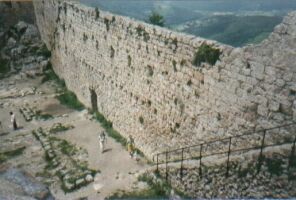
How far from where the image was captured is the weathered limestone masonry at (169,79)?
32.6 ft

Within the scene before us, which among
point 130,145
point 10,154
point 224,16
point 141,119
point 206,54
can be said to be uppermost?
point 206,54

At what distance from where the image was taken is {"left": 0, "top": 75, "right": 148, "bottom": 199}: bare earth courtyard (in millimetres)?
14461

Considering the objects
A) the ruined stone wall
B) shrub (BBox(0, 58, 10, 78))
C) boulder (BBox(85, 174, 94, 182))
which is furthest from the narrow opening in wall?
the ruined stone wall

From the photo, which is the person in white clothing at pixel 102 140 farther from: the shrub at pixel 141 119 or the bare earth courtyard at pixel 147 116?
the shrub at pixel 141 119

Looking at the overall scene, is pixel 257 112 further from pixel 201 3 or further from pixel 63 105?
pixel 201 3

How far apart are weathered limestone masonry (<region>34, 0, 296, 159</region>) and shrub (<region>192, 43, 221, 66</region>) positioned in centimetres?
16

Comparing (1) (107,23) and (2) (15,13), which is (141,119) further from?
(2) (15,13)

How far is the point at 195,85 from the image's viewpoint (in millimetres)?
12844

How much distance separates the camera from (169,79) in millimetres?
14117

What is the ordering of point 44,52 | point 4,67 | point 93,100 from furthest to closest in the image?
1. point 44,52
2. point 4,67
3. point 93,100

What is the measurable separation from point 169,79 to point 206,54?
256 centimetres

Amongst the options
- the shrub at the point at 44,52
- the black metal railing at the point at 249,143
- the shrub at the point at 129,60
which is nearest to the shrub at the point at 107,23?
the shrub at the point at 129,60

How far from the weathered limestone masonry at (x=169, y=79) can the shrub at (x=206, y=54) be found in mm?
162

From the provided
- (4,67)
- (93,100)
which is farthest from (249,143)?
(4,67)
